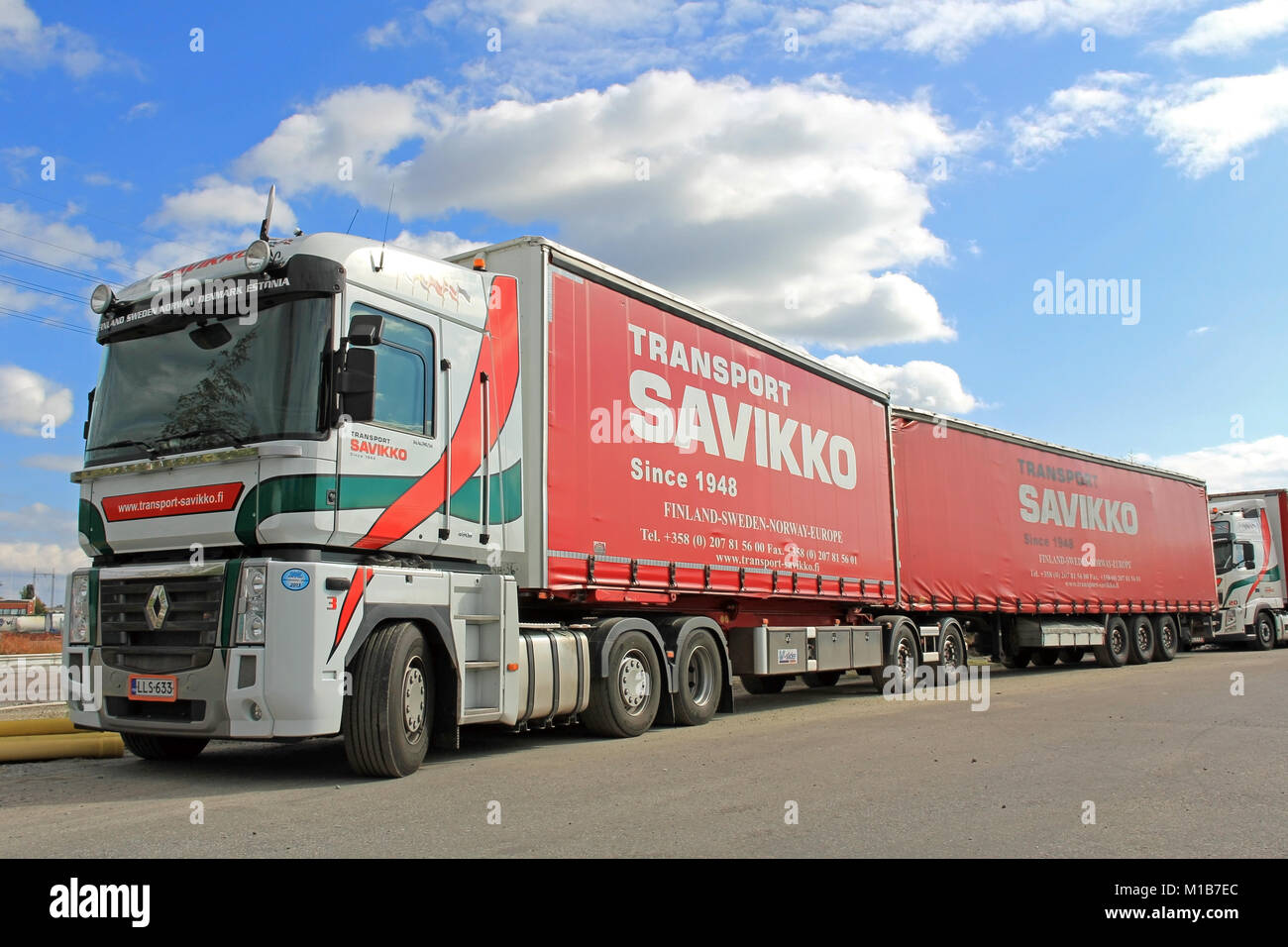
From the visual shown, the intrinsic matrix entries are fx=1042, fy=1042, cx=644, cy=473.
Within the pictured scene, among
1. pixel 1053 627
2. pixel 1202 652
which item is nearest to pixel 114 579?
pixel 1053 627

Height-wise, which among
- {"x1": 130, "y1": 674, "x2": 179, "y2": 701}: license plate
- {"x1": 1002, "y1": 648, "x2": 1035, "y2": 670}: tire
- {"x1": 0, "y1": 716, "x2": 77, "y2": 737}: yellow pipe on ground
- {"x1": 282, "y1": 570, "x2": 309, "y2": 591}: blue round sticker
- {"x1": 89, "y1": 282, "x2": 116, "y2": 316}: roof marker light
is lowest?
{"x1": 1002, "y1": 648, "x2": 1035, "y2": 670}: tire

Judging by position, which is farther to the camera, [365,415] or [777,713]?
[777,713]

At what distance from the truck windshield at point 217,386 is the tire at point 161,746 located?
7.43 ft

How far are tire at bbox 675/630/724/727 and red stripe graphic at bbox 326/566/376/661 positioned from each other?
4150 millimetres

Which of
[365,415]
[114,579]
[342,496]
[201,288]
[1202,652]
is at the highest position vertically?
[201,288]

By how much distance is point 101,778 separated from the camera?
24.7ft

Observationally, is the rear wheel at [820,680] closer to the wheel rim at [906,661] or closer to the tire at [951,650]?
the wheel rim at [906,661]

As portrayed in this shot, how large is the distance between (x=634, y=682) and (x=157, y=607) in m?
4.40

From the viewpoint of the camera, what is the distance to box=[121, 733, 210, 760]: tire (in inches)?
321

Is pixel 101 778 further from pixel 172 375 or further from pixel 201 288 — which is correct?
pixel 201 288

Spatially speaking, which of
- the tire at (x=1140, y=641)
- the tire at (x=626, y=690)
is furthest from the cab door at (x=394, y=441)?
the tire at (x=1140, y=641)

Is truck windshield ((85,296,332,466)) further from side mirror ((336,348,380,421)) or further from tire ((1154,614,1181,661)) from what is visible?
tire ((1154,614,1181,661))

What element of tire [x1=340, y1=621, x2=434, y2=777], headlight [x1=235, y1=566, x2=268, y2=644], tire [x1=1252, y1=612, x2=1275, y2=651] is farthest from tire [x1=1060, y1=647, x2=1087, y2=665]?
headlight [x1=235, y1=566, x2=268, y2=644]

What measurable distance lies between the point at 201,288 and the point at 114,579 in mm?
2099
